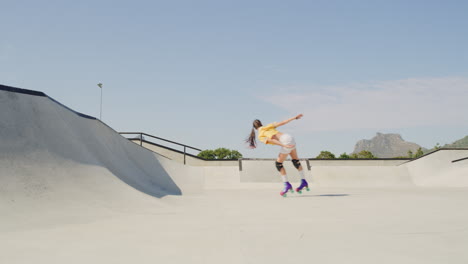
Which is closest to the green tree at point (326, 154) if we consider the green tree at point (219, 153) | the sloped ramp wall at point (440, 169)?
the green tree at point (219, 153)

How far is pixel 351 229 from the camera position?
180 inches

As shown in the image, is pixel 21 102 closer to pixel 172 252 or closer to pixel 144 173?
pixel 144 173

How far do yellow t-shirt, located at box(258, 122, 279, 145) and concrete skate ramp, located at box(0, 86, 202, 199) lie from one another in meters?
3.74

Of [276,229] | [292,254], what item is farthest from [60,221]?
[292,254]

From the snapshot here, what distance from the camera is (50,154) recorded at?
7.81 metres

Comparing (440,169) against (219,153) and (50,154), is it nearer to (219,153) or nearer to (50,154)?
(50,154)

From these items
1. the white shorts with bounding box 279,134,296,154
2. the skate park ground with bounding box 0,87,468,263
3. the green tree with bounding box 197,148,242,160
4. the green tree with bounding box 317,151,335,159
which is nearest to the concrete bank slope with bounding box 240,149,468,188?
the white shorts with bounding box 279,134,296,154

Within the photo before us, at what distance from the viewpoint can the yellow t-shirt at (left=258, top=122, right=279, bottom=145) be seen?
992 cm

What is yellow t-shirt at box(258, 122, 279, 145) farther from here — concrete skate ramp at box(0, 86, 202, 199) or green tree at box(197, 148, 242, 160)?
green tree at box(197, 148, 242, 160)

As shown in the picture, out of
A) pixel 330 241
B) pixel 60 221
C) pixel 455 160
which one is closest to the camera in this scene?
pixel 330 241

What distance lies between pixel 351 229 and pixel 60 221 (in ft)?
13.6

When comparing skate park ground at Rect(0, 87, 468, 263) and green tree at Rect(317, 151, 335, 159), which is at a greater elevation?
green tree at Rect(317, 151, 335, 159)

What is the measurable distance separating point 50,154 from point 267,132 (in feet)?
17.5

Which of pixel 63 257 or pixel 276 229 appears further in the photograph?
pixel 276 229
